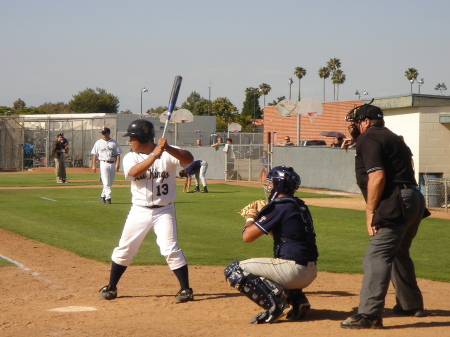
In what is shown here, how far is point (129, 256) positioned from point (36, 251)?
4162 mm

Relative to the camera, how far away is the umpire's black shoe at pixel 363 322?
6113 mm

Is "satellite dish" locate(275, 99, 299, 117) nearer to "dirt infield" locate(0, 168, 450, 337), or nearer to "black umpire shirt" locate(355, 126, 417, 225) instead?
"dirt infield" locate(0, 168, 450, 337)

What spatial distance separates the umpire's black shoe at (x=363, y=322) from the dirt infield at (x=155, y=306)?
0.07 m

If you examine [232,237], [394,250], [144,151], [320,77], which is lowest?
[232,237]

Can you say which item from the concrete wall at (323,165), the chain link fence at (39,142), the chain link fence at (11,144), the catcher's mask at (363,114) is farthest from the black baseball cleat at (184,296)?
the chain link fence at (11,144)

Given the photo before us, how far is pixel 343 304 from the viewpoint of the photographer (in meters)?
7.45

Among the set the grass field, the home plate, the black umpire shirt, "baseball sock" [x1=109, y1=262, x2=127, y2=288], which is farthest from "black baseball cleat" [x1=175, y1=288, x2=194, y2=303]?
the grass field

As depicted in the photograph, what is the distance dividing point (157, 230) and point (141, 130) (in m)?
1.09

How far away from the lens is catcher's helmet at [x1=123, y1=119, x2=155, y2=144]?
297 inches

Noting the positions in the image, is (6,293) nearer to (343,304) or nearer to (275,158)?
(343,304)

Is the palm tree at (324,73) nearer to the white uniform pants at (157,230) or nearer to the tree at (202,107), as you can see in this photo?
the tree at (202,107)

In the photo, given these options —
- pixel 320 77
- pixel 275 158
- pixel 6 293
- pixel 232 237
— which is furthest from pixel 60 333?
pixel 320 77

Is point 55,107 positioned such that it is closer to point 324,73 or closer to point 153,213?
point 324,73

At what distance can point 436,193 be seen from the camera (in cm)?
1997
